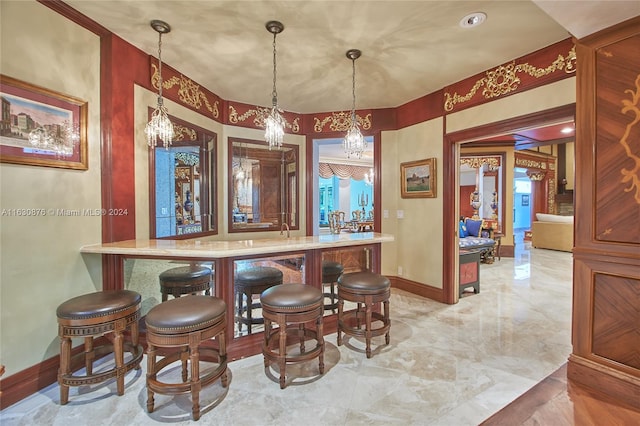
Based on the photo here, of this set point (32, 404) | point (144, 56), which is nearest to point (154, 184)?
point (144, 56)

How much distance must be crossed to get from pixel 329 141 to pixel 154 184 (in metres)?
2.88

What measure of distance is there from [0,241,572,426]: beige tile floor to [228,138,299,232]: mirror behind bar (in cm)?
227

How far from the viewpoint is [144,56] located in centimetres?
276

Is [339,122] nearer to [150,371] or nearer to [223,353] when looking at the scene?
[223,353]

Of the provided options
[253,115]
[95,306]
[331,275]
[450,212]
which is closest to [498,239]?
[450,212]

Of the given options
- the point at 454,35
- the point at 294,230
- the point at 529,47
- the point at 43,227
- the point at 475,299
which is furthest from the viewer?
the point at 294,230

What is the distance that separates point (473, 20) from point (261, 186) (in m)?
3.32

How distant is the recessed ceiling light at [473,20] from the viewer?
2.23m

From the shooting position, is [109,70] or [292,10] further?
[109,70]

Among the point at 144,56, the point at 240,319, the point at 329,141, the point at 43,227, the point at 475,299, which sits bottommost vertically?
the point at 475,299

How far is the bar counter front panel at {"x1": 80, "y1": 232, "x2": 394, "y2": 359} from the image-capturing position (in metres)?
2.18

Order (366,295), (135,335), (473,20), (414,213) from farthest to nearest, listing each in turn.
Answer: (414,213), (366,295), (473,20), (135,335)

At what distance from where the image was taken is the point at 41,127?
6.66ft

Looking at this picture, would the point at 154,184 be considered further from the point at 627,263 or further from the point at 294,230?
the point at 627,263
